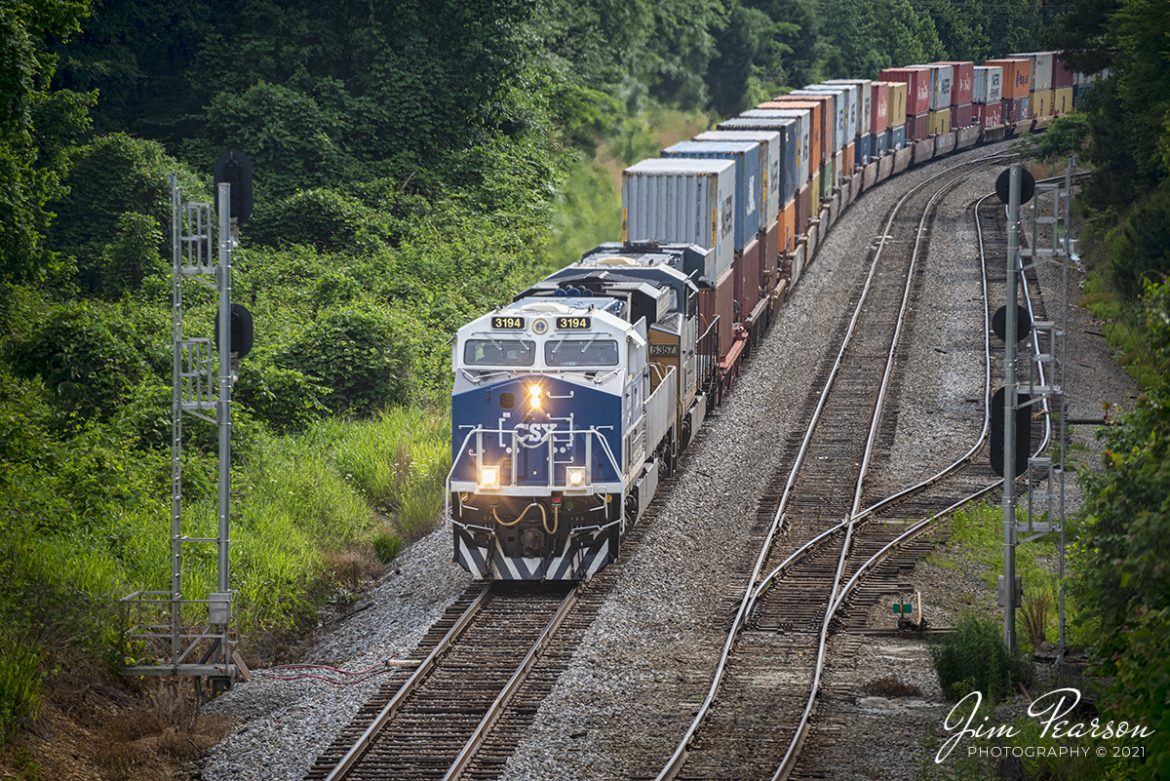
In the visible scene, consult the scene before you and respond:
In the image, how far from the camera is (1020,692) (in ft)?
55.8

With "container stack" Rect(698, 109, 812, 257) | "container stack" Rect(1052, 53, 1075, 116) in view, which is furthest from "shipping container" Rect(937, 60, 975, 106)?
"container stack" Rect(698, 109, 812, 257)

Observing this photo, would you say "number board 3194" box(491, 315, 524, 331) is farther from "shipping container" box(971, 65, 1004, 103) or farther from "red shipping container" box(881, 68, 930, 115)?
"shipping container" box(971, 65, 1004, 103)

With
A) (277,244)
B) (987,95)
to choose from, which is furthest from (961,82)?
(277,244)

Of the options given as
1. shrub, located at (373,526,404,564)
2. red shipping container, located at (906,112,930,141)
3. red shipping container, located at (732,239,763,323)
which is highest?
red shipping container, located at (906,112,930,141)

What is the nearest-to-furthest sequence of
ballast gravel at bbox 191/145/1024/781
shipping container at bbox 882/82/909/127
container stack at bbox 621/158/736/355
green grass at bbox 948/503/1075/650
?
ballast gravel at bbox 191/145/1024/781, green grass at bbox 948/503/1075/650, container stack at bbox 621/158/736/355, shipping container at bbox 882/82/909/127

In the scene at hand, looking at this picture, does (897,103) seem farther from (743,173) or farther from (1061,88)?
(743,173)

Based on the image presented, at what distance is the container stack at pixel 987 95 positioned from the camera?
243ft

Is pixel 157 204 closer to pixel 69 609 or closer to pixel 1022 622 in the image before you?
pixel 69 609

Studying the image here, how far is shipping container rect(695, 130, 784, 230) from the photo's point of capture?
37.7 metres

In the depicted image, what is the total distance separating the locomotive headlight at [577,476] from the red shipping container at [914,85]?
4867 centimetres

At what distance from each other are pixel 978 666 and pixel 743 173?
60.6 ft

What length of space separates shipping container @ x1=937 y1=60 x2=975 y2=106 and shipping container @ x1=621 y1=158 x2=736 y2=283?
143 ft

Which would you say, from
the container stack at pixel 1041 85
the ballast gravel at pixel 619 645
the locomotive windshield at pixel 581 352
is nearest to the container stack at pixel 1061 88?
the container stack at pixel 1041 85

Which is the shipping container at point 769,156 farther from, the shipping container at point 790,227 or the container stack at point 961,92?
the container stack at point 961,92
